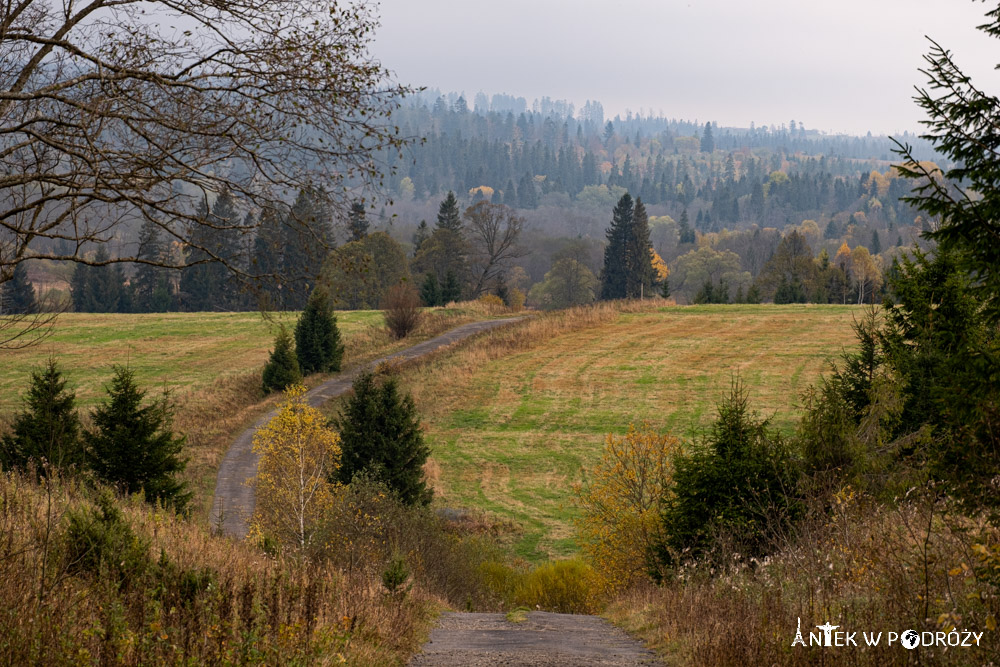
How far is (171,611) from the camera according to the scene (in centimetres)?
464

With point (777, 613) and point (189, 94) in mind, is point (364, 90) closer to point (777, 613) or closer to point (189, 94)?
point (189, 94)

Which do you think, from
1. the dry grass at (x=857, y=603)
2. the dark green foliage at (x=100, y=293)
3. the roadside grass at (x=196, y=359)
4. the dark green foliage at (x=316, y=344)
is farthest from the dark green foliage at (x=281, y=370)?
the dark green foliage at (x=100, y=293)

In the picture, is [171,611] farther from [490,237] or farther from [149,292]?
[149,292]

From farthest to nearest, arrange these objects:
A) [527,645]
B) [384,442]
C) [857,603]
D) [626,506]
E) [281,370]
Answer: [281,370] → [384,442] → [626,506] → [527,645] → [857,603]

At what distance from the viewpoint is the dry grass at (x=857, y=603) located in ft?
15.0

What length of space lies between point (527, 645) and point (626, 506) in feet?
47.4

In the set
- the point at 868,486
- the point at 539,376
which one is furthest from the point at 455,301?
the point at 868,486

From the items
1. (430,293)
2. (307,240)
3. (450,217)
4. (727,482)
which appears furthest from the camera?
(450,217)

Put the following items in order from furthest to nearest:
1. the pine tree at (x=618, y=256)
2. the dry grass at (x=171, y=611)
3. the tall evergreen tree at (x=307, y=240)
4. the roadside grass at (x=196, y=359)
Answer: the pine tree at (x=618, y=256), the roadside grass at (x=196, y=359), the tall evergreen tree at (x=307, y=240), the dry grass at (x=171, y=611)

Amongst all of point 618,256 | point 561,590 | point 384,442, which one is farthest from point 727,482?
point 618,256

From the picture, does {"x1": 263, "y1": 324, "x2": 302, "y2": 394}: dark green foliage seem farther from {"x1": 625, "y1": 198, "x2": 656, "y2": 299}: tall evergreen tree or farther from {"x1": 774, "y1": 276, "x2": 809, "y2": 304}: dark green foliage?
{"x1": 625, "y1": 198, "x2": 656, "y2": 299}: tall evergreen tree

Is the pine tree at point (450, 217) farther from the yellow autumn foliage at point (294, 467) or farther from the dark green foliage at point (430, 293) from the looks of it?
the yellow autumn foliage at point (294, 467)

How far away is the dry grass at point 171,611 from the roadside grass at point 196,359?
757 inches

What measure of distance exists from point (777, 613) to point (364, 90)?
5940mm
